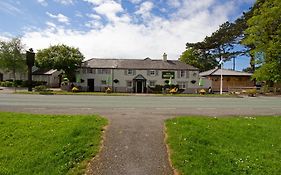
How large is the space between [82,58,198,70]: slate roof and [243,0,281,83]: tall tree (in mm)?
33316

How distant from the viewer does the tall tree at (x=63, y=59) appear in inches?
2270

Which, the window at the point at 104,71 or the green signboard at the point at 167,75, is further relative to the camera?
the window at the point at 104,71

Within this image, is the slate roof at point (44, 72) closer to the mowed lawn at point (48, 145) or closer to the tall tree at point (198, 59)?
the tall tree at point (198, 59)

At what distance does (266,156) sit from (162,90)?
44.5 metres

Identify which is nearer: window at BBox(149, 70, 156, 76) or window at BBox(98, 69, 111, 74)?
Answer: window at BBox(149, 70, 156, 76)

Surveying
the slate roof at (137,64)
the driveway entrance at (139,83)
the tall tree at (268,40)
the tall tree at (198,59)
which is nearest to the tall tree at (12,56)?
the slate roof at (137,64)

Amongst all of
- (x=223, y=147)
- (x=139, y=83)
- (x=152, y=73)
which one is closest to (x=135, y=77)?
(x=139, y=83)

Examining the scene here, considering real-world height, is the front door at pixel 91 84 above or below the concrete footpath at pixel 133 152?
above

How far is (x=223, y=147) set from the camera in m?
9.45

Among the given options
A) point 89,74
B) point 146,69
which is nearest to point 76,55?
point 89,74

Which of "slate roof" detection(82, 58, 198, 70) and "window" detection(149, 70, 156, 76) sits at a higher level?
"slate roof" detection(82, 58, 198, 70)

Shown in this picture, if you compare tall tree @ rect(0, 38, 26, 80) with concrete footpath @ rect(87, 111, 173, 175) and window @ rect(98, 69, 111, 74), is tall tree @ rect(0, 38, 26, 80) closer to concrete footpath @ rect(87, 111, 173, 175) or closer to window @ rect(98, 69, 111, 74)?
window @ rect(98, 69, 111, 74)

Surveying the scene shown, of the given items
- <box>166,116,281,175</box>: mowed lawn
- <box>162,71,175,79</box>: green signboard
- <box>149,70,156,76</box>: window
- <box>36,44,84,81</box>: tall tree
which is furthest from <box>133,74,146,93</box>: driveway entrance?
<box>166,116,281,175</box>: mowed lawn

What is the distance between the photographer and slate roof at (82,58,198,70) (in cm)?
5903
